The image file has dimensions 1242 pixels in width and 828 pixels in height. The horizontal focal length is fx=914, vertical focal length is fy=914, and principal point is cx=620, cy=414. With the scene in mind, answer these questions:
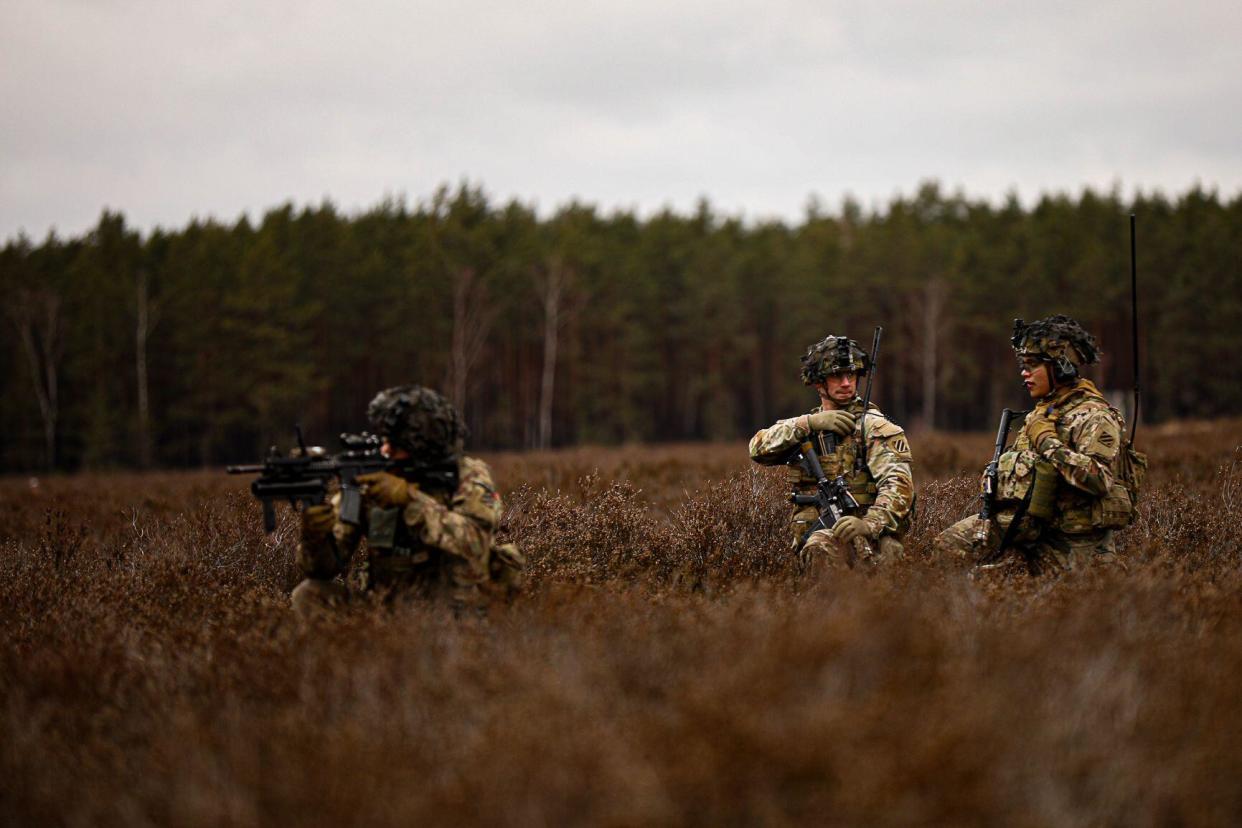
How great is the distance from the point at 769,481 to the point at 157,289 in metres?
36.6

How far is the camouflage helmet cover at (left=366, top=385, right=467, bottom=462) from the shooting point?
14.8ft

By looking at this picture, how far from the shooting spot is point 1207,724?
2.95 metres

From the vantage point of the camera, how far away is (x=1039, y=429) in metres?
5.94

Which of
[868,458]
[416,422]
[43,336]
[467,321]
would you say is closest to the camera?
[416,422]

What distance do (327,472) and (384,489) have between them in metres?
0.36

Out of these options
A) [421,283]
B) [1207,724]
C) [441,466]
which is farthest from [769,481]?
[421,283]

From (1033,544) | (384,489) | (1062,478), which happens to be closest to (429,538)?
(384,489)

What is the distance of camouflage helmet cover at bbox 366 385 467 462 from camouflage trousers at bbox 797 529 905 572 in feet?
7.07

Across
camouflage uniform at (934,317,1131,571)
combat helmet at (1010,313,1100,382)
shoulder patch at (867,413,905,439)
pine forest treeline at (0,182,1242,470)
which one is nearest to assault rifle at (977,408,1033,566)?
camouflage uniform at (934,317,1131,571)

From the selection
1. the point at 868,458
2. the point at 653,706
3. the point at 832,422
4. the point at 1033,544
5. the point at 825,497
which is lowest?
the point at 1033,544

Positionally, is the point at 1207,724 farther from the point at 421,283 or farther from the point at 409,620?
the point at 421,283

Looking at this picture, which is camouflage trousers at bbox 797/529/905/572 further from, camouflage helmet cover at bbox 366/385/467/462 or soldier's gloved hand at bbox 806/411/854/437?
camouflage helmet cover at bbox 366/385/467/462

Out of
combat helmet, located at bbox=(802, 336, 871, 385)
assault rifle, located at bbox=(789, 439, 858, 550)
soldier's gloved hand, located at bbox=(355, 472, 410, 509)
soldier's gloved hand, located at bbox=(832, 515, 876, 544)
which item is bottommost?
soldier's gloved hand, located at bbox=(832, 515, 876, 544)

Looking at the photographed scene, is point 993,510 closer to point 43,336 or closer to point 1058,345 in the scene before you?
point 1058,345
